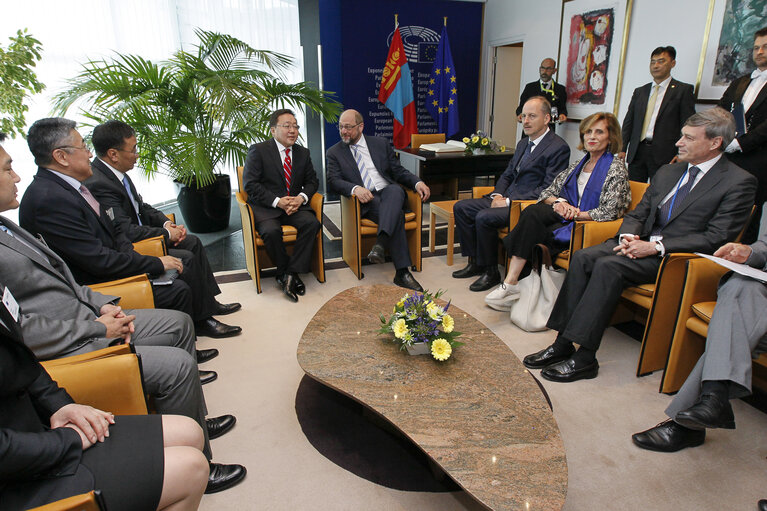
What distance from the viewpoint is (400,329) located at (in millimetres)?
1969

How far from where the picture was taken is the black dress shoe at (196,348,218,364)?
273 centimetres

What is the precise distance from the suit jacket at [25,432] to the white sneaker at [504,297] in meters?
2.56

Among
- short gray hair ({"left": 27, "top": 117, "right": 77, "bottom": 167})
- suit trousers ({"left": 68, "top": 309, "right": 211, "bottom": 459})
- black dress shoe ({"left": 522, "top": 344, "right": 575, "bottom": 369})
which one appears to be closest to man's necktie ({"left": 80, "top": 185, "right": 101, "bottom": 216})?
short gray hair ({"left": 27, "top": 117, "right": 77, "bottom": 167})

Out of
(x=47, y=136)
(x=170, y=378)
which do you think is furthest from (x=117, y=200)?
(x=170, y=378)

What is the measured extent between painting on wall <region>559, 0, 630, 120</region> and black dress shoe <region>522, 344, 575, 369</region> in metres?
4.07

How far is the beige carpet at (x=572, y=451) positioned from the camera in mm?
1751

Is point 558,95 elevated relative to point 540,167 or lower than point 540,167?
elevated

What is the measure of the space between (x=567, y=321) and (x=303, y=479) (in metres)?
1.69

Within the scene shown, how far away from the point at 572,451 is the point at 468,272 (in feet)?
6.76

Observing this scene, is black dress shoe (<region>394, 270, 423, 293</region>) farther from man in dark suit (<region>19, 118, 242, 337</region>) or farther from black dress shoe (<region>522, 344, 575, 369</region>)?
man in dark suit (<region>19, 118, 242, 337</region>)

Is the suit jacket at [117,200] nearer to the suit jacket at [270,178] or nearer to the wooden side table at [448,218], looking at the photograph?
the suit jacket at [270,178]

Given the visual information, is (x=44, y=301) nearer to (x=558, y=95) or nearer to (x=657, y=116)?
(x=657, y=116)

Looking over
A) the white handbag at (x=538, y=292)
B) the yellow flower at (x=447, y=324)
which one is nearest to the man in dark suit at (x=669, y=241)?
the white handbag at (x=538, y=292)

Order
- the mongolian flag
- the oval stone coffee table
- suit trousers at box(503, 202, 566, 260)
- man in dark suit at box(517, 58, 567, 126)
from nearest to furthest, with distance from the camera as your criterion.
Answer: the oval stone coffee table, suit trousers at box(503, 202, 566, 260), man in dark suit at box(517, 58, 567, 126), the mongolian flag
